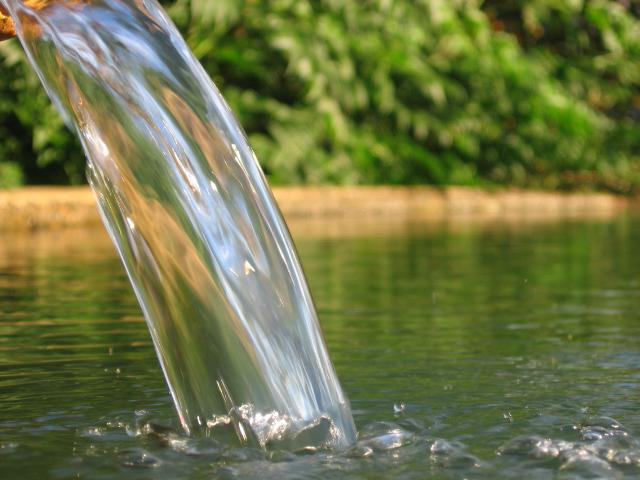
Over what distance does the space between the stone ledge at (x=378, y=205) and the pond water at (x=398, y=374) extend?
240cm

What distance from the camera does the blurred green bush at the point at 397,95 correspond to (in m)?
10.2

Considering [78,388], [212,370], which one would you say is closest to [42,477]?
[212,370]

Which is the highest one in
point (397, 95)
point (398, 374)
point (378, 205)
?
point (398, 374)

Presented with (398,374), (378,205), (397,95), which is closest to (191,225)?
(398,374)

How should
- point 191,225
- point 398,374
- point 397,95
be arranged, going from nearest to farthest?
point 191,225
point 398,374
point 397,95

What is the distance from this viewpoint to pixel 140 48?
2.63 meters

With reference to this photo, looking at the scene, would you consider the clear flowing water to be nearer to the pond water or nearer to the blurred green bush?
the pond water

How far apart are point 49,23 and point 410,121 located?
30.0 ft

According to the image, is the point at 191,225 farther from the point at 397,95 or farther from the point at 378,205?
the point at 397,95

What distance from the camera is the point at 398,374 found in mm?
2852

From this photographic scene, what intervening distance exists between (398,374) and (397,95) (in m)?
9.22

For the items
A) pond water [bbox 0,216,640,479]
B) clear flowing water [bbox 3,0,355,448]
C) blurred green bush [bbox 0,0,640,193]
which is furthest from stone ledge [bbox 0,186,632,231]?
clear flowing water [bbox 3,0,355,448]

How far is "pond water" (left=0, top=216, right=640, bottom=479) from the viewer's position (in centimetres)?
201

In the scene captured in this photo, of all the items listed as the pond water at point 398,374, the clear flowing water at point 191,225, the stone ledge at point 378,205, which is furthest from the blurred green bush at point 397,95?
the clear flowing water at point 191,225
